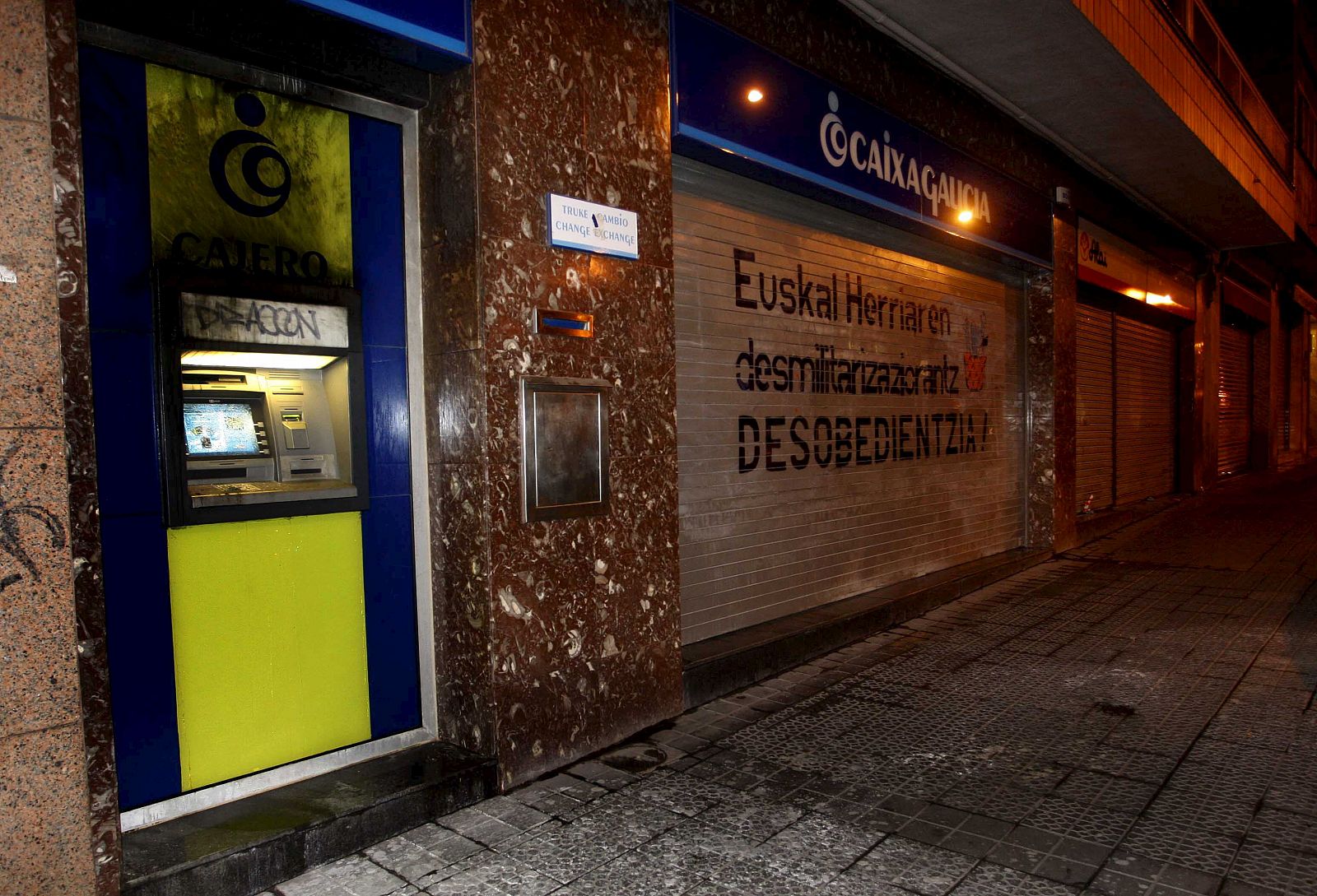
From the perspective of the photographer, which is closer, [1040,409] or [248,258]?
[248,258]

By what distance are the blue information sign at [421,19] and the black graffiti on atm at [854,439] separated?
2735mm

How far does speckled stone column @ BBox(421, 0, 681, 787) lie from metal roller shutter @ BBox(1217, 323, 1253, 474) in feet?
50.0

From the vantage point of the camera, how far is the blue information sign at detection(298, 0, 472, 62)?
10.2 feet

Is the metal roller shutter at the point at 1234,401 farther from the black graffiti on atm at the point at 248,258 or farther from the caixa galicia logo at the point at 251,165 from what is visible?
the caixa galicia logo at the point at 251,165

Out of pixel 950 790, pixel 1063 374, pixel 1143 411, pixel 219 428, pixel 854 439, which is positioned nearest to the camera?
pixel 219 428

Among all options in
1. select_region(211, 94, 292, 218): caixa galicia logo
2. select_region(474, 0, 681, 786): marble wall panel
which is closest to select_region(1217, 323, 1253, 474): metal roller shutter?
select_region(474, 0, 681, 786): marble wall panel

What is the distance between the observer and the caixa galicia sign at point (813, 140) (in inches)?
178

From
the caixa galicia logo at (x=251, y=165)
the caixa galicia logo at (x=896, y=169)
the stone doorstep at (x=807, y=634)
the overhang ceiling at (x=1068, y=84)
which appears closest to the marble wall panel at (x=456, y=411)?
the caixa galicia logo at (x=251, y=165)

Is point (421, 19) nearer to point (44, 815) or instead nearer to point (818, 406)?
point (44, 815)

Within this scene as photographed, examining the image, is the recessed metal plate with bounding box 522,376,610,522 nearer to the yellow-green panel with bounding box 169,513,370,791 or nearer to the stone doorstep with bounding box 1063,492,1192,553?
the yellow-green panel with bounding box 169,513,370,791

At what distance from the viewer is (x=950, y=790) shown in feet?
11.5

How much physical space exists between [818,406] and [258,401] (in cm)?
379

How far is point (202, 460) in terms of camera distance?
314 centimetres

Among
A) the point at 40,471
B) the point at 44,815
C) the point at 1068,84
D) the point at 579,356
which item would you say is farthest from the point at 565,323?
the point at 1068,84
